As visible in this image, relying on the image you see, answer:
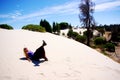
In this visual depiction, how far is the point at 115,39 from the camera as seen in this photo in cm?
4916

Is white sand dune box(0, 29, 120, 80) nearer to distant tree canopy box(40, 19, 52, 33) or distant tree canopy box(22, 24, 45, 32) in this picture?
distant tree canopy box(22, 24, 45, 32)

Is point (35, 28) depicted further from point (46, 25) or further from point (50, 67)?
point (46, 25)

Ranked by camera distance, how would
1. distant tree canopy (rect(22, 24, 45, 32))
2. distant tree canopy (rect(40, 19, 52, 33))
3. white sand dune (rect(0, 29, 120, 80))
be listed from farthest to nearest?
distant tree canopy (rect(40, 19, 52, 33)) → distant tree canopy (rect(22, 24, 45, 32)) → white sand dune (rect(0, 29, 120, 80))

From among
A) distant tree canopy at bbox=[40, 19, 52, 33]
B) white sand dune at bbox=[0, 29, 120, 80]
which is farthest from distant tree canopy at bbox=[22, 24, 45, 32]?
distant tree canopy at bbox=[40, 19, 52, 33]

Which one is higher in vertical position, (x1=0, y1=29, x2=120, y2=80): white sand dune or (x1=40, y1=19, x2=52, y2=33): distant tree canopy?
(x1=40, y1=19, x2=52, y2=33): distant tree canopy

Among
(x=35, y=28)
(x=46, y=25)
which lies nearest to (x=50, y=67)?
(x=35, y=28)

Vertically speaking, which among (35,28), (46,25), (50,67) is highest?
(46,25)

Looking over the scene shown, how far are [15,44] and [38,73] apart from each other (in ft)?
15.6

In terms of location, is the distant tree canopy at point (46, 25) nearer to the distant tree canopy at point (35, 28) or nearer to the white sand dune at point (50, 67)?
the distant tree canopy at point (35, 28)

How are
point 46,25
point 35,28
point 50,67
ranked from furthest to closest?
1. point 46,25
2. point 35,28
3. point 50,67

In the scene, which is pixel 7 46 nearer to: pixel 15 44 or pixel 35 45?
pixel 15 44

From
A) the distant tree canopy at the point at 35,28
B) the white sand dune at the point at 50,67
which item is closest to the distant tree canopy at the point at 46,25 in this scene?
the distant tree canopy at the point at 35,28

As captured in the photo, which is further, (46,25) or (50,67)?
(46,25)

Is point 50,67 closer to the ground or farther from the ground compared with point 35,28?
closer to the ground
